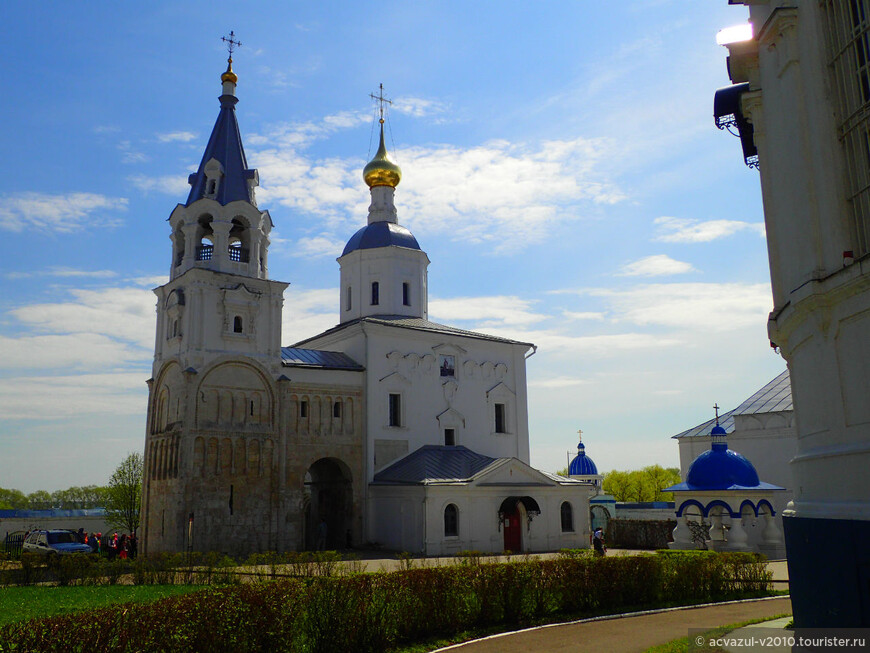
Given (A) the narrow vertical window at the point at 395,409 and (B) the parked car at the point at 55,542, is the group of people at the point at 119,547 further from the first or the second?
(A) the narrow vertical window at the point at 395,409

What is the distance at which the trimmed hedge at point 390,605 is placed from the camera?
772 cm

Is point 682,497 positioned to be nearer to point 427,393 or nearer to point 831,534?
point 427,393

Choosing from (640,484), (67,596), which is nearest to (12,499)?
(640,484)

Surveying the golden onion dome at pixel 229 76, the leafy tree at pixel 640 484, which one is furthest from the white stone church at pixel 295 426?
the leafy tree at pixel 640 484

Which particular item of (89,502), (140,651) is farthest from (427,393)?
(89,502)

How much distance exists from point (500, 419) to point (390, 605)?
22412mm

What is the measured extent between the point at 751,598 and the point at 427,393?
16967 mm

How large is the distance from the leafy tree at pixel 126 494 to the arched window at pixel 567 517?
28.1 m

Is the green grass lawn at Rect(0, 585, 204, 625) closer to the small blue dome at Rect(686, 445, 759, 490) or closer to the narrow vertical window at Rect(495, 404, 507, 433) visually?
the small blue dome at Rect(686, 445, 759, 490)

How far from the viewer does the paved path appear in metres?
10.8

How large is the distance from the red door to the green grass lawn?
14420 millimetres

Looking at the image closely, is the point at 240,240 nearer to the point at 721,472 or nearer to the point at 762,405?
the point at 721,472

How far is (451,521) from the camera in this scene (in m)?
26.6

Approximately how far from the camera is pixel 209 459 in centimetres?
2494
